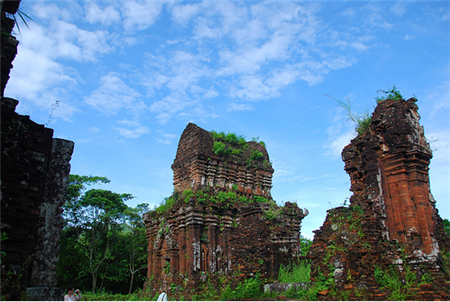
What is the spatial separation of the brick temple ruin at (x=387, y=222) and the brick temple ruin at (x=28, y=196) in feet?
18.4

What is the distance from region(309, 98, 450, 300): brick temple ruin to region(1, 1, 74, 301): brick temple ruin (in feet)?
18.4

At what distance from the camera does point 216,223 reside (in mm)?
14016

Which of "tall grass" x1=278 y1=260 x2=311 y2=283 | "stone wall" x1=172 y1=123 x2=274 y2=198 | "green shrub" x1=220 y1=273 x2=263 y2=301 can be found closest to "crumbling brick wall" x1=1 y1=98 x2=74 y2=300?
"green shrub" x1=220 y1=273 x2=263 y2=301

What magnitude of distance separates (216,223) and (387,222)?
25.6ft

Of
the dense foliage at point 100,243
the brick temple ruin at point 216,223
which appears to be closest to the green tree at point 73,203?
the dense foliage at point 100,243

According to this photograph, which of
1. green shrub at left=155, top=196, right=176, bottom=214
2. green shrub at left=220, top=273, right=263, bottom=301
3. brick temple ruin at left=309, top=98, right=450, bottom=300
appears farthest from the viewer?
green shrub at left=155, top=196, right=176, bottom=214

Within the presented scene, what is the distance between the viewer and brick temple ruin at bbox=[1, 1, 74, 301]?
15.6 feet

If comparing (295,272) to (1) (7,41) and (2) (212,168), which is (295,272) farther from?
(1) (7,41)

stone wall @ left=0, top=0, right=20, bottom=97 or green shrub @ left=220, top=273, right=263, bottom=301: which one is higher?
stone wall @ left=0, top=0, right=20, bottom=97

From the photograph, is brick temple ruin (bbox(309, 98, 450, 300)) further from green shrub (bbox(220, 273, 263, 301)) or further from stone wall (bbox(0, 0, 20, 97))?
stone wall (bbox(0, 0, 20, 97))

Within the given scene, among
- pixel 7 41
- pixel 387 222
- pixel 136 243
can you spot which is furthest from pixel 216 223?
pixel 136 243

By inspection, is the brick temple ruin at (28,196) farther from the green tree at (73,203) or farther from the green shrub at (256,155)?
the green tree at (73,203)

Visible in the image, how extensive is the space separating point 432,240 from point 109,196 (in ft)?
81.3

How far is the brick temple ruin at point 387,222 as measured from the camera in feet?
22.2
